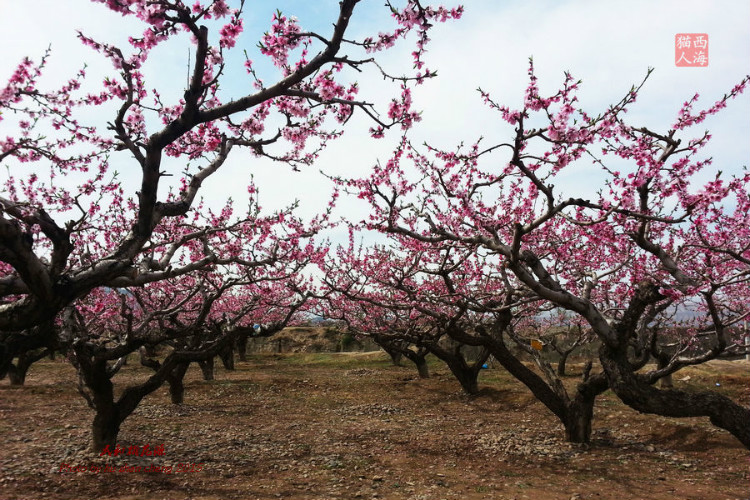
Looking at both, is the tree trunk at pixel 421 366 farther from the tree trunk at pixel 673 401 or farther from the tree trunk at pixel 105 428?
the tree trunk at pixel 105 428

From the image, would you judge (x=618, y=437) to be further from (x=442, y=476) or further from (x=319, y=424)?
(x=319, y=424)

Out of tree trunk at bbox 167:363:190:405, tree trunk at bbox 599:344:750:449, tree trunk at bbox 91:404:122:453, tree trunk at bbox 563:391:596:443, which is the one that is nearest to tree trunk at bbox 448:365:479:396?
tree trunk at bbox 563:391:596:443

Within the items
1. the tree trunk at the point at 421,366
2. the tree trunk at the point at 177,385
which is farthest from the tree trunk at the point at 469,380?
the tree trunk at the point at 177,385

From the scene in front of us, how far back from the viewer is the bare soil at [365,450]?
7.20 metres

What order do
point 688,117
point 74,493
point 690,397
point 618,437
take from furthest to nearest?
point 618,437, point 688,117, point 690,397, point 74,493

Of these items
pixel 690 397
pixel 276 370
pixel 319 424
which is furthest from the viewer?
pixel 276 370

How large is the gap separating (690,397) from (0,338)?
34.7 feet

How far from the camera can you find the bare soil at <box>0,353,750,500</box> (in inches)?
283

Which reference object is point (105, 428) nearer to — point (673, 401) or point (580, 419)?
point (580, 419)

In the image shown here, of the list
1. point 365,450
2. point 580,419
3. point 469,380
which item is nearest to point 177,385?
point 365,450

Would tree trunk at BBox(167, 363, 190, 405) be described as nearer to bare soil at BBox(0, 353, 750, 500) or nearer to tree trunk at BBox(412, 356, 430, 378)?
bare soil at BBox(0, 353, 750, 500)

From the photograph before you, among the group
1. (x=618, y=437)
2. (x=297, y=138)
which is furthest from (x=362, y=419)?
(x=297, y=138)

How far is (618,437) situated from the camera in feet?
33.9

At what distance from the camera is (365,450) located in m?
9.77
